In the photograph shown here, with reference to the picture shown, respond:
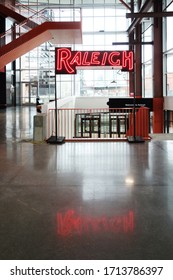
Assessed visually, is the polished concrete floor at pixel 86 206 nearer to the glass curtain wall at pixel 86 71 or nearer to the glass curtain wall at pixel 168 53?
the glass curtain wall at pixel 168 53

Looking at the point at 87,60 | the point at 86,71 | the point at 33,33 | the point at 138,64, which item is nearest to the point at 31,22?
the point at 33,33

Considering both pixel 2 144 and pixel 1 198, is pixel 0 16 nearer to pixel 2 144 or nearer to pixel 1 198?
pixel 2 144

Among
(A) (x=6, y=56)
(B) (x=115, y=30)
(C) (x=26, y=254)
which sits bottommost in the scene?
(C) (x=26, y=254)

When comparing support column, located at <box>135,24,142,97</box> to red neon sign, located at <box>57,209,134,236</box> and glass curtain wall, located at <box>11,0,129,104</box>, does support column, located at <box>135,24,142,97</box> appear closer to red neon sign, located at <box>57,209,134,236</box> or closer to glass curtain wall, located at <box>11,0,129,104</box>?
glass curtain wall, located at <box>11,0,129,104</box>

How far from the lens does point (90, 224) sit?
14.4 ft

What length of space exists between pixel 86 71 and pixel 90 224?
36810mm

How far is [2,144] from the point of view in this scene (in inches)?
456

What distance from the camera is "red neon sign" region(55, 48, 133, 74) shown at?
12461mm

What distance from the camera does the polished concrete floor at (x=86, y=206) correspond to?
3.66 meters

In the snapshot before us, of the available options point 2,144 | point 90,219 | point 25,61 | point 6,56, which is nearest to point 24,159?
point 2,144

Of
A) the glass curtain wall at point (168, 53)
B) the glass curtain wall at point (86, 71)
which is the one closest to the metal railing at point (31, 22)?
the glass curtain wall at point (168, 53)

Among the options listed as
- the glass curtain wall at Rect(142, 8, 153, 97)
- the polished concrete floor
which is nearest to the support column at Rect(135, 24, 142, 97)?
the glass curtain wall at Rect(142, 8, 153, 97)

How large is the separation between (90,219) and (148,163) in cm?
407

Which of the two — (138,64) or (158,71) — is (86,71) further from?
(158,71)
